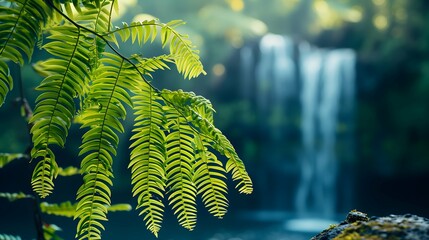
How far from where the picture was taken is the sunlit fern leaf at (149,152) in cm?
95

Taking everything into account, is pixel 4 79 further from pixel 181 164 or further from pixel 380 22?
pixel 380 22

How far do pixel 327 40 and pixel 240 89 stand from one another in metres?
3.70

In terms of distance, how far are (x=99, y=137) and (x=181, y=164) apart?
0.18 meters

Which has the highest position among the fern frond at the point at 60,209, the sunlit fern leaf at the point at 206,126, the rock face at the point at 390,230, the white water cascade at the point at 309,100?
the white water cascade at the point at 309,100

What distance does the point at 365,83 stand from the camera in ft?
45.3

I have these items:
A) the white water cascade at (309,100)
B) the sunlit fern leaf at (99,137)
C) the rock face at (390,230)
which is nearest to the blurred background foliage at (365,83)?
the white water cascade at (309,100)

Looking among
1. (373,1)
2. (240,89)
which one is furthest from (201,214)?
(373,1)

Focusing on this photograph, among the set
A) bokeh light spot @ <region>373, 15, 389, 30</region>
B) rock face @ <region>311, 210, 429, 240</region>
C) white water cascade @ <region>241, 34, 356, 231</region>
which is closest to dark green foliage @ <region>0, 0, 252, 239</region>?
rock face @ <region>311, 210, 429, 240</region>

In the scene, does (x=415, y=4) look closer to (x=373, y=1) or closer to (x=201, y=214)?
(x=373, y=1)

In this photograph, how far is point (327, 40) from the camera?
15.8 metres

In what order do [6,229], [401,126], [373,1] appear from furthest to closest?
1. [373,1]
2. [401,126]
3. [6,229]

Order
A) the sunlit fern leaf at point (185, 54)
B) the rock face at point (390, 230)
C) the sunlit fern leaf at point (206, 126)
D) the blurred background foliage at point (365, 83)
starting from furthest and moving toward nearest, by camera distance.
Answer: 1. the blurred background foliage at point (365, 83)
2. the sunlit fern leaf at point (185, 54)
3. the sunlit fern leaf at point (206, 126)
4. the rock face at point (390, 230)

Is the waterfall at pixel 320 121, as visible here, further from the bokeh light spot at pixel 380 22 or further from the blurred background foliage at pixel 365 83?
the bokeh light spot at pixel 380 22

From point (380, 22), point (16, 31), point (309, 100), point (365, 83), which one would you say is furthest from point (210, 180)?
point (380, 22)
